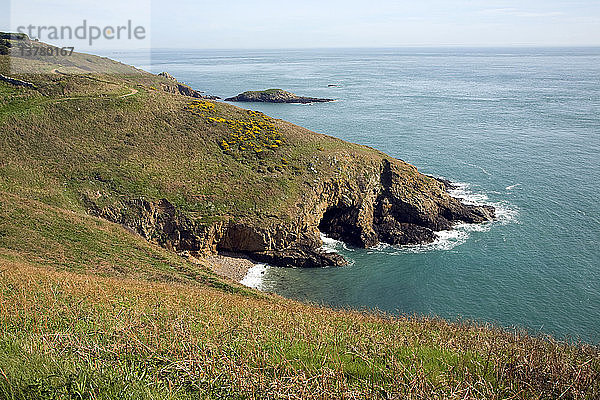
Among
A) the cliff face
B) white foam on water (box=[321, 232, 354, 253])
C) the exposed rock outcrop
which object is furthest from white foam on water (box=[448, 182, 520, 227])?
the exposed rock outcrop

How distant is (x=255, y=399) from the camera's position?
5.62 metres

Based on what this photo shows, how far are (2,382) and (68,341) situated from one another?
162cm

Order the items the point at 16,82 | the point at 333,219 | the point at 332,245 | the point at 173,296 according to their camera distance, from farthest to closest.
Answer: the point at 16,82 < the point at 333,219 < the point at 332,245 < the point at 173,296

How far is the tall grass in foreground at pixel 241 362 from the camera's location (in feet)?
18.2

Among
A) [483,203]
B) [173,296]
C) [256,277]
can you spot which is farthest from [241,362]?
[483,203]

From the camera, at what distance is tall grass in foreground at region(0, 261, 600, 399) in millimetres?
5539

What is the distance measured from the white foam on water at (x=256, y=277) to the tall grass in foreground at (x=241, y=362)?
25377mm

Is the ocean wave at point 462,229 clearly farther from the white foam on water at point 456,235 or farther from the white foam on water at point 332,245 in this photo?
the white foam on water at point 332,245

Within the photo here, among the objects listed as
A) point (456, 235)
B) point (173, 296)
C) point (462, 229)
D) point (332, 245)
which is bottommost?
point (332, 245)

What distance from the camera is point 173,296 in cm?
1592

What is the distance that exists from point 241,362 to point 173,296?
1017cm

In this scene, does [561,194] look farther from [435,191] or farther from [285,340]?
[285,340]

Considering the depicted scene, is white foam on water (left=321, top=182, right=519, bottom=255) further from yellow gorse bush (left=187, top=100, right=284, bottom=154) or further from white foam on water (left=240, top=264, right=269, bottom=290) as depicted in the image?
yellow gorse bush (left=187, top=100, right=284, bottom=154)

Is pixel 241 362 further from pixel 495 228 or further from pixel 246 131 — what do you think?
pixel 246 131
